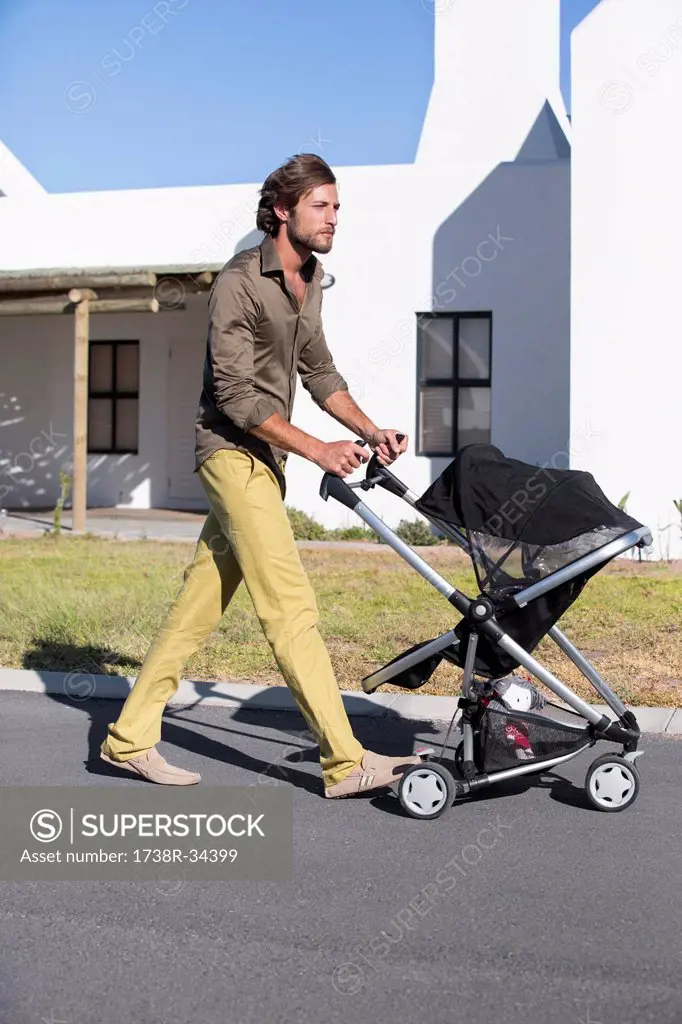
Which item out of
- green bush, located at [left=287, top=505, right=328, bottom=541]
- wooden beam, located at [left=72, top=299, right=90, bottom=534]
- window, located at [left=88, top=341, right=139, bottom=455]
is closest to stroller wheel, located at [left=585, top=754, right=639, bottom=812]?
green bush, located at [left=287, top=505, right=328, bottom=541]

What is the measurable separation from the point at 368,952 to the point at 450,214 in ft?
40.3

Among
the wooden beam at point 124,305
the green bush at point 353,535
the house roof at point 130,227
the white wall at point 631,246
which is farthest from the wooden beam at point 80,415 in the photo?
the white wall at point 631,246

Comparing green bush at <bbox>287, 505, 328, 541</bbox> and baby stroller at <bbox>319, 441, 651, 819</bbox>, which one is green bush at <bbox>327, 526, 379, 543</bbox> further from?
baby stroller at <bbox>319, 441, 651, 819</bbox>

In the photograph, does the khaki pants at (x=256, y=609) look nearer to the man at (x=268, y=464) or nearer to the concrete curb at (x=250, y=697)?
the man at (x=268, y=464)

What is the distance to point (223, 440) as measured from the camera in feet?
13.6

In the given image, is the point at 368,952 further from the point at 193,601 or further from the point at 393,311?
the point at 393,311

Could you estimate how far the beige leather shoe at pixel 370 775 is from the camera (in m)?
4.05

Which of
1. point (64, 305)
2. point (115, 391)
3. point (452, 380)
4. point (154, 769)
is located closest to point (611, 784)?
point (154, 769)

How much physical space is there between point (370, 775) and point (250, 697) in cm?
183

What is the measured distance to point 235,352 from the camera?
13.1 feet

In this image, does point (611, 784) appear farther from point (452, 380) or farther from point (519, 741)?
point (452, 380)

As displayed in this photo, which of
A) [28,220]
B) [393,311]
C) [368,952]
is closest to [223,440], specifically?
[368,952]

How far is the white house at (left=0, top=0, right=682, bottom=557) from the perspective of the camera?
11.8 metres

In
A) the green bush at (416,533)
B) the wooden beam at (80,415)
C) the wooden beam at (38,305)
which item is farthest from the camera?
the wooden beam at (38,305)
